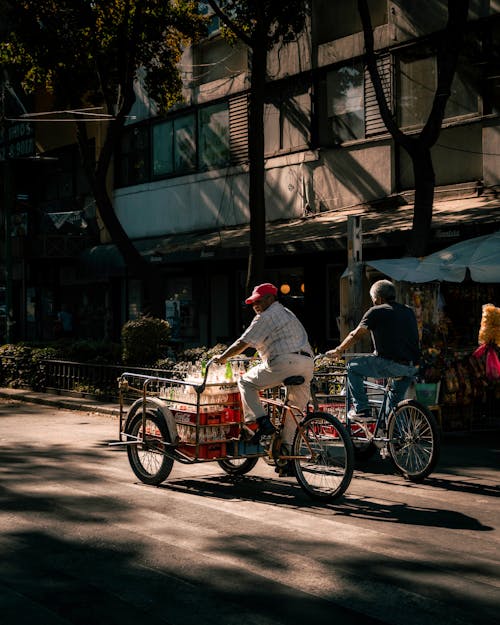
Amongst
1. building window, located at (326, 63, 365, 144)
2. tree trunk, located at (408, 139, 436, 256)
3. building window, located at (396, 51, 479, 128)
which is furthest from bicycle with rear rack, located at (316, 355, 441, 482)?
building window, located at (326, 63, 365, 144)

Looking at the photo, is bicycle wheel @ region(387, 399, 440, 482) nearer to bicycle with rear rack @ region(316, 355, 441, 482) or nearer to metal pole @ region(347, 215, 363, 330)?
bicycle with rear rack @ region(316, 355, 441, 482)

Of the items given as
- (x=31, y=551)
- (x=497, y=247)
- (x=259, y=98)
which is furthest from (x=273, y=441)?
(x=259, y=98)

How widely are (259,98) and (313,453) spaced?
1036 cm

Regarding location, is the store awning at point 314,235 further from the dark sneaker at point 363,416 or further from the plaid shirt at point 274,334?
the plaid shirt at point 274,334

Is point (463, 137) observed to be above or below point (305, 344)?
above

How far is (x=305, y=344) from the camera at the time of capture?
338 inches

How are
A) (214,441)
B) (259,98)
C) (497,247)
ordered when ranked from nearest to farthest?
(214,441) < (497,247) < (259,98)

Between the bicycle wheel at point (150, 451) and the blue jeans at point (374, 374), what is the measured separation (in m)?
2.02

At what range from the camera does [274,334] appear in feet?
27.8

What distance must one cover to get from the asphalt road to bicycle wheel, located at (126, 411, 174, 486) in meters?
0.15

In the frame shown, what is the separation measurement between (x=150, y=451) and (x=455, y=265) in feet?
19.1

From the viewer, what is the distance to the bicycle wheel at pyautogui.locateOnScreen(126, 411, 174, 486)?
8836 mm

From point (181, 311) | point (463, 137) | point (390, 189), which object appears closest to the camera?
point (463, 137)

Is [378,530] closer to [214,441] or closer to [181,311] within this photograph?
[214,441]
